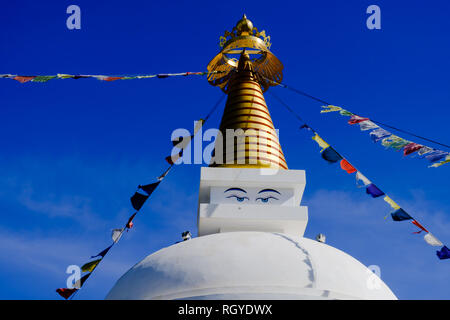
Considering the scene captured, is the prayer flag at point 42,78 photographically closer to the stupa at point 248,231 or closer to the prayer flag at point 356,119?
the stupa at point 248,231

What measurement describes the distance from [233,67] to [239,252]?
5898 millimetres

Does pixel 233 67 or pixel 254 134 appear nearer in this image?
→ pixel 254 134

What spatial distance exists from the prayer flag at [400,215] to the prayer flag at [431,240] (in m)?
0.36

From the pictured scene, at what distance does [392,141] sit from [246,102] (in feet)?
11.0

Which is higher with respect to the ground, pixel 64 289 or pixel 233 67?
pixel 233 67

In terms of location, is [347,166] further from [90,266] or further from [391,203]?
[90,266]

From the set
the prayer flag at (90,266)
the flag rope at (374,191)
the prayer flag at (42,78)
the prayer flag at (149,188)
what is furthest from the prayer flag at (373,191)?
the prayer flag at (42,78)

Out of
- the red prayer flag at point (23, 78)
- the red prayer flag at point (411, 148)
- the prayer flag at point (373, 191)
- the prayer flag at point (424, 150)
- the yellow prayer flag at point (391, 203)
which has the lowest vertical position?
the yellow prayer flag at point (391, 203)

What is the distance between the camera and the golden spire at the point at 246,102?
9.34m
